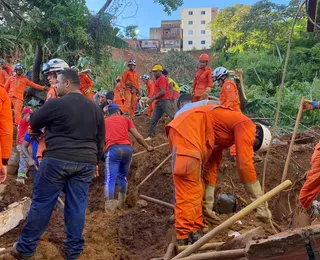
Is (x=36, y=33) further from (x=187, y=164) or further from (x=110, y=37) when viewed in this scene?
(x=187, y=164)

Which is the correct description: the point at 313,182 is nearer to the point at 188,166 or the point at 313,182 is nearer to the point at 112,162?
the point at 188,166

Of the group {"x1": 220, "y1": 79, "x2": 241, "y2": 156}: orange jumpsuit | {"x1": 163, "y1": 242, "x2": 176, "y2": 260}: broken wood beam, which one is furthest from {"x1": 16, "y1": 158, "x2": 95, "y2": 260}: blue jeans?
{"x1": 220, "y1": 79, "x2": 241, "y2": 156}: orange jumpsuit

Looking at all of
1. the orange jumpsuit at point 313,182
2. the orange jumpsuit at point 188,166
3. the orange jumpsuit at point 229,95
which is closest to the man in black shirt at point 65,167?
the orange jumpsuit at point 188,166

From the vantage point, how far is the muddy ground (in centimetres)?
473

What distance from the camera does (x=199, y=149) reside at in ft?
13.5

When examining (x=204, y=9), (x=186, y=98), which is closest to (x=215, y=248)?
(x=186, y=98)

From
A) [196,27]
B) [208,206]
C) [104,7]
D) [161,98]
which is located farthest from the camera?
[196,27]

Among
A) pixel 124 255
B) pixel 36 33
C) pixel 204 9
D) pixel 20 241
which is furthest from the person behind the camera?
pixel 204 9

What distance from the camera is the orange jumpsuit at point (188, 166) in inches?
158

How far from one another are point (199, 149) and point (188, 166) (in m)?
0.22

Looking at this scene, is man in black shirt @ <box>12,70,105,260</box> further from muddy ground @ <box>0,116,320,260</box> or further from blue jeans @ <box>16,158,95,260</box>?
muddy ground @ <box>0,116,320,260</box>

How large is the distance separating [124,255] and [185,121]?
1715 mm

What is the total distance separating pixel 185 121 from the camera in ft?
13.8

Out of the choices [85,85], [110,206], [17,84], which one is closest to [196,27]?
[85,85]
